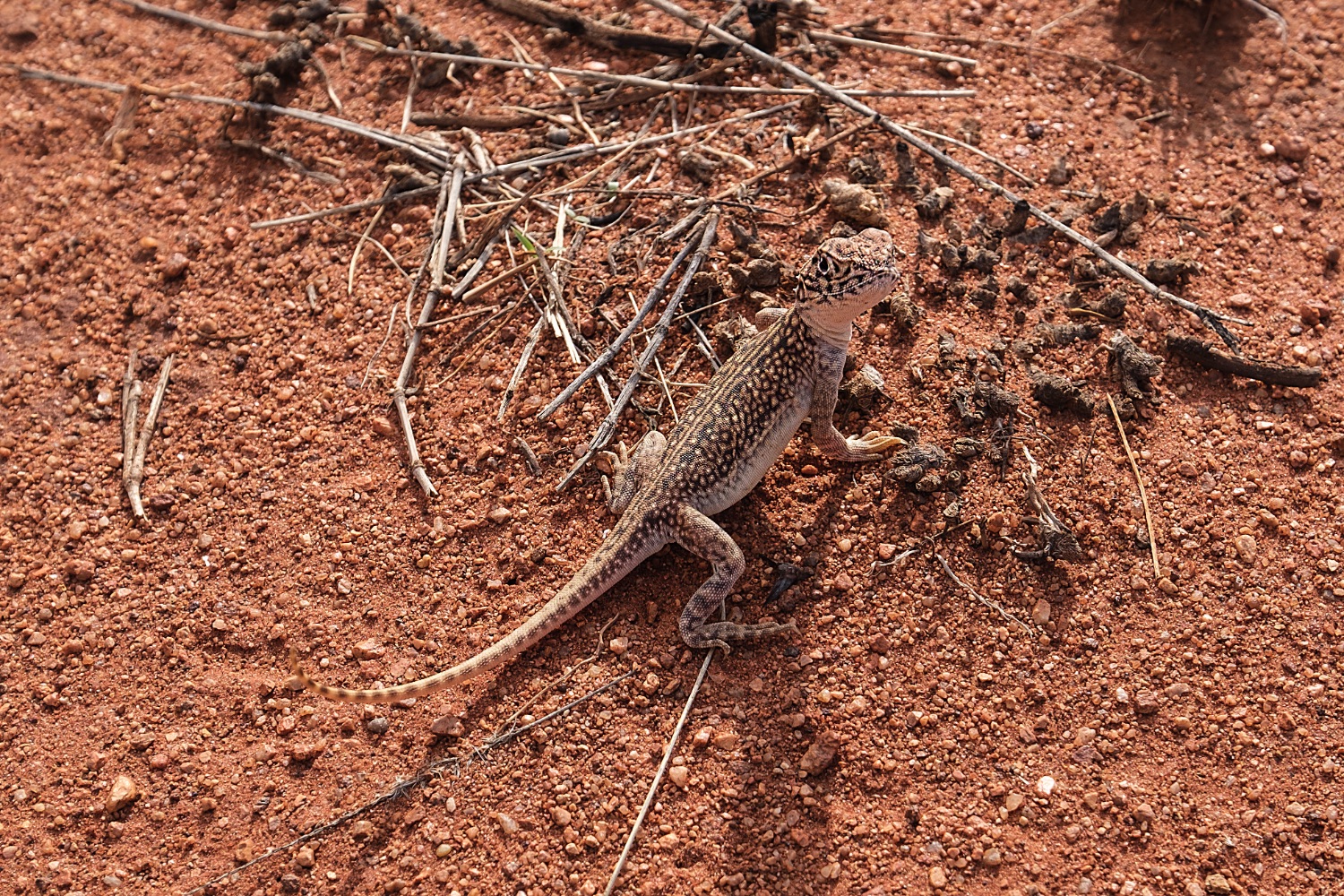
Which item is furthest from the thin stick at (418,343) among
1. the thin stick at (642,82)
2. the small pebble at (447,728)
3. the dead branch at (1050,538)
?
the dead branch at (1050,538)

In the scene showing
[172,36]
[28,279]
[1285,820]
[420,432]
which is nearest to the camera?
[1285,820]

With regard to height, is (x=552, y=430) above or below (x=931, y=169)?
below

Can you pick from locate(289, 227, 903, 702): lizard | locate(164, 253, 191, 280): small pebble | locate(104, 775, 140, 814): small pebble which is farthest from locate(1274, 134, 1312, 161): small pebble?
locate(104, 775, 140, 814): small pebble

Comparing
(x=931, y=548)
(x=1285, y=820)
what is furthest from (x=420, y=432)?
(x=1285, y=820)

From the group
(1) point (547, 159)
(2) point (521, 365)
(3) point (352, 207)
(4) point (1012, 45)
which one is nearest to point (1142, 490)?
(2) point (521, 365)

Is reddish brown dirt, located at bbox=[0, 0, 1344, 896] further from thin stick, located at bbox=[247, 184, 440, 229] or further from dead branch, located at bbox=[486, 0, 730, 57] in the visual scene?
dead branch, located at bbox=[486, 0, 730, 57]

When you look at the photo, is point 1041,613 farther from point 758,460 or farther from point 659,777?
point 659,777

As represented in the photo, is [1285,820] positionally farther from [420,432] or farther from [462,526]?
[420,432]
